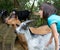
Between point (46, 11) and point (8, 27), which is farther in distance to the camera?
point (8, 27)

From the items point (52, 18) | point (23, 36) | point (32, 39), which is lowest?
point (23, 36)

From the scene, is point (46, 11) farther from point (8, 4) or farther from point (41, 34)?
point (8, 4)

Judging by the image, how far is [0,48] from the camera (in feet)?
17.0

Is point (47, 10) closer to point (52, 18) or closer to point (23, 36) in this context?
point (52, 18)

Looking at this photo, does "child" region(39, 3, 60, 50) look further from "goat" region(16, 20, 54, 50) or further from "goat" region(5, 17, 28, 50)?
"goat" region(5, 17, 28, 50)

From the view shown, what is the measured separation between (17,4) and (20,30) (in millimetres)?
3875

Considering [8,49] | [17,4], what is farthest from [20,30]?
[17,4]

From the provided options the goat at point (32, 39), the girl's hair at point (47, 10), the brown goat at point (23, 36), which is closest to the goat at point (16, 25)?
the brown goat at point (23, 36)

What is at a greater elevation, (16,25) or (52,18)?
(52,18)

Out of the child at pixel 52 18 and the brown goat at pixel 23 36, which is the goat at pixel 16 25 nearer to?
the brown goat at pixel 23 36

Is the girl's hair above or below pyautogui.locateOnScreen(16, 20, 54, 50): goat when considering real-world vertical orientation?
above

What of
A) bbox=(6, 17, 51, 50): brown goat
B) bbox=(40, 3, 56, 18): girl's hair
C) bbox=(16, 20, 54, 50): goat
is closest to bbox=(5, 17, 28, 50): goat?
bbox=(6, 17, 51, 50): brown goat

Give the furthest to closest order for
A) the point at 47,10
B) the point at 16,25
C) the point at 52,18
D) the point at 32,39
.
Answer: the point at 16,25 < the point at 32,39 < the point at 47,10 < the point at 52,18

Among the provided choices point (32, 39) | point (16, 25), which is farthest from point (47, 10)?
point (16, 25)
